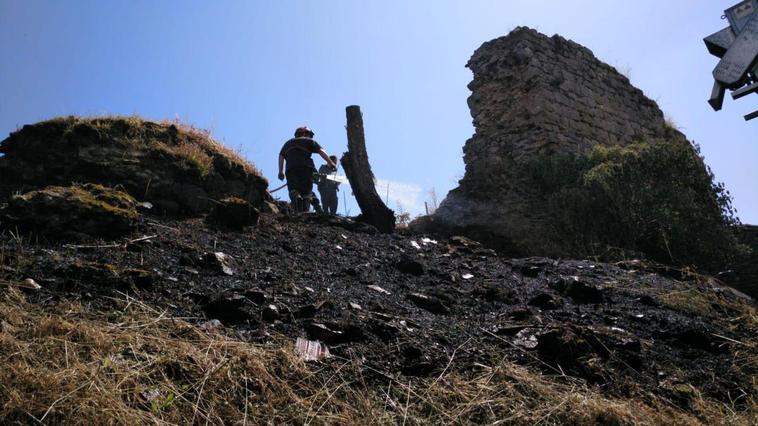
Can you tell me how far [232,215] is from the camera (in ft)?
15.7

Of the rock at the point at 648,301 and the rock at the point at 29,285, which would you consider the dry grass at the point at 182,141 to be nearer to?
the rock at the point at 29,285

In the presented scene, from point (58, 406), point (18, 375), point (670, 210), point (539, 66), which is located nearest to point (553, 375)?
point (58, 406)

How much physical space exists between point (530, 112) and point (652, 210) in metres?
3.66

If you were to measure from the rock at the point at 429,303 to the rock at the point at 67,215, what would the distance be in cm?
208

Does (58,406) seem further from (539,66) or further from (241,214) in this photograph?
(539,66)

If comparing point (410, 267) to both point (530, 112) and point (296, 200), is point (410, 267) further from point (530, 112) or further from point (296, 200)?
point (530, 112)

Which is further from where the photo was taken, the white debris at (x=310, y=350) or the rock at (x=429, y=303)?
the rock at (x=429, y=303)

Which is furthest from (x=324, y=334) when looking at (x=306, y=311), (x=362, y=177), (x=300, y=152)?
(x=300, y=152)

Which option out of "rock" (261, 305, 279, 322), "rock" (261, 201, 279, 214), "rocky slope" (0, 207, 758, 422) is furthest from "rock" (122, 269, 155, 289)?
"rock" (261, 201, 279, 214)

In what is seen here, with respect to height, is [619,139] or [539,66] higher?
[539,66]

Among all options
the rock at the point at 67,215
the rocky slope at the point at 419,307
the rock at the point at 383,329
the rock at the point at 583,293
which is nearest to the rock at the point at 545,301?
the rocky slope at the point at 419,307

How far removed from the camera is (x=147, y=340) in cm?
249

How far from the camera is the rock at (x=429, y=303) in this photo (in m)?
3.48

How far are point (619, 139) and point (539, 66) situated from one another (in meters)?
2.27
